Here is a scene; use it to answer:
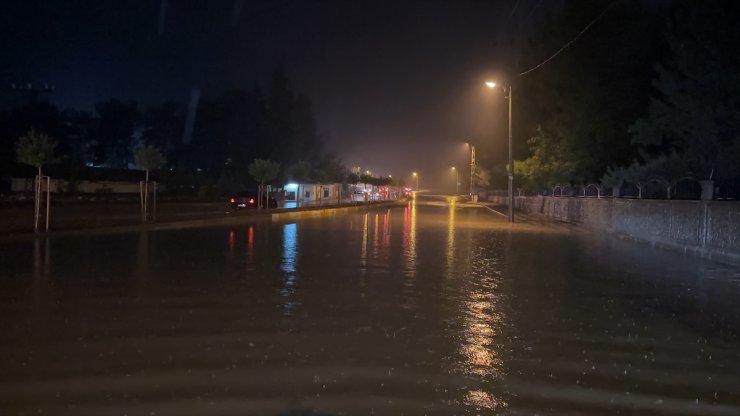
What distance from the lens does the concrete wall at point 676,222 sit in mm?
18406

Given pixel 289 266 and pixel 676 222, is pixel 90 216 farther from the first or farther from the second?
pixel 676 222

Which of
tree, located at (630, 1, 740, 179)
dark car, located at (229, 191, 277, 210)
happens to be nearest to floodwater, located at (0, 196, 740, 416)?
tree, located at (630, 1, 740, 179)

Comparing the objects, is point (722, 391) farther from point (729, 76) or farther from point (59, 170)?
point (59, 170)

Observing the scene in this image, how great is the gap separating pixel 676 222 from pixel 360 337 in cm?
1735

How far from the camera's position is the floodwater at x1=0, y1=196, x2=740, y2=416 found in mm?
5992

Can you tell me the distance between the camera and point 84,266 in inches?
576

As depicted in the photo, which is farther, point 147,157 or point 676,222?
point 147,157

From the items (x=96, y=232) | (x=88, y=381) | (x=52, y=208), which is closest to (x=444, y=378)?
(x=88, y=381)

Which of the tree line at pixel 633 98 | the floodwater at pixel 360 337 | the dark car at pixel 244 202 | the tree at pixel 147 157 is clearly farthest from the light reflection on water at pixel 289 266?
the dark car at pixel 244 202

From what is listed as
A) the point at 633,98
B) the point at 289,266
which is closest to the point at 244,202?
the point at 633,98

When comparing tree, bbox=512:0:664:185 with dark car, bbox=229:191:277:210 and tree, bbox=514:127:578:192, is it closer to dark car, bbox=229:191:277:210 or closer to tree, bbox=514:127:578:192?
tree, bbox=514:127:578:192

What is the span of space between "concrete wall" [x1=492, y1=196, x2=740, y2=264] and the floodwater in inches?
107

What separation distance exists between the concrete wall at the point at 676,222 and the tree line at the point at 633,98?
948mm

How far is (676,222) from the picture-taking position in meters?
22.4
